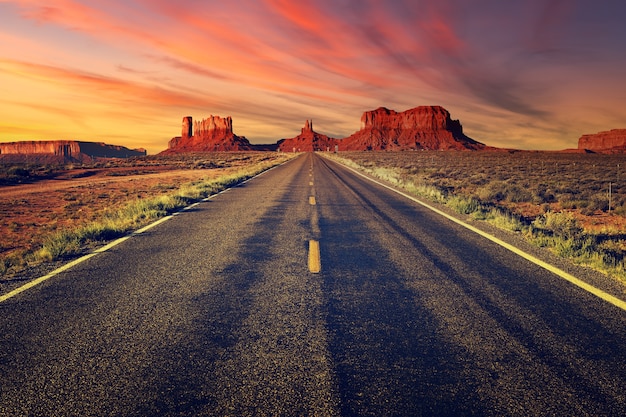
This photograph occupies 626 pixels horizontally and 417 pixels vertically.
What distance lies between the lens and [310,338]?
3512mm

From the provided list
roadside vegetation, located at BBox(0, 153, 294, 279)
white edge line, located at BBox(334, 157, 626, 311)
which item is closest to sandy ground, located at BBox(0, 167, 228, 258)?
roadside vegetation, located at BBox(0, 153, 294, 279)

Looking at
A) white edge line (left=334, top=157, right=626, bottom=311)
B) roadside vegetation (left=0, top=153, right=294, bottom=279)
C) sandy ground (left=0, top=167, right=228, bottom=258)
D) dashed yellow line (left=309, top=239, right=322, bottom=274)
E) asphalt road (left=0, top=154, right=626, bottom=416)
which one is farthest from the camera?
sandy ground (left=0, top=167, right=228, bottom=258)

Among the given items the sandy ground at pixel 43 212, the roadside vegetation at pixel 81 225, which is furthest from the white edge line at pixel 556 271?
the sandy ground at pixel 43 212

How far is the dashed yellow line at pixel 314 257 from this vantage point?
565 centimetres

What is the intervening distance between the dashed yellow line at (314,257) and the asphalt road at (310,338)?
0.19 ft

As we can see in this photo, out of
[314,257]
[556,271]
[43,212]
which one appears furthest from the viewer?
[43,212]

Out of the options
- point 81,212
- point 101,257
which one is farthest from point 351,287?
point 81,212

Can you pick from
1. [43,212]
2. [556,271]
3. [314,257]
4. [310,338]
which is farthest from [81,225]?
[556,271]

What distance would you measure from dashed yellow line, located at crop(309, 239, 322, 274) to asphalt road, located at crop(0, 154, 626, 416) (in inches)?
2.3

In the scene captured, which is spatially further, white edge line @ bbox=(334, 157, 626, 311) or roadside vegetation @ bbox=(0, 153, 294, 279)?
roadside vegetation @ bbox=(0, 153, 294, 279)

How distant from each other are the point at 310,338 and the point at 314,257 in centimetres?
281

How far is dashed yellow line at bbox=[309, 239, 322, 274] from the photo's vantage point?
565 centimetres

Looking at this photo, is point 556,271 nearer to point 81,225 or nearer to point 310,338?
point 310,338

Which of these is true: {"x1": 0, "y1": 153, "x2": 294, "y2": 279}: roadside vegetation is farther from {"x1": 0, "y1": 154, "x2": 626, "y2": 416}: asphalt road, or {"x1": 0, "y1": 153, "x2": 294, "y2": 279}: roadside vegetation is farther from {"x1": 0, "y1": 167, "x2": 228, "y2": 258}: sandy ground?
{"x1": 0, "y1": 154, "x2": 626, "y2": 416}: asphalt road
